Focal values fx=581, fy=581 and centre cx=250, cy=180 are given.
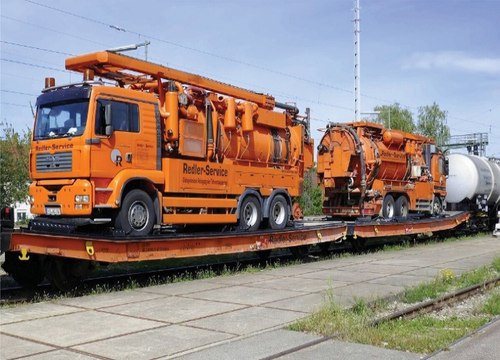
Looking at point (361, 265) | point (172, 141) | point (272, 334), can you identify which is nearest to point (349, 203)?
point (361, 265)

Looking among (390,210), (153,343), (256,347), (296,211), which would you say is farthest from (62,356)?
(390,210)

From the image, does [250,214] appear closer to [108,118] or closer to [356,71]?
[108,118]

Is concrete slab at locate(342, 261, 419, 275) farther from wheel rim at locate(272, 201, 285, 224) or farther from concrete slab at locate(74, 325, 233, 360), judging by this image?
concrete slab at locate(74, 325, 233, 360)

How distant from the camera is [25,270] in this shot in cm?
1060

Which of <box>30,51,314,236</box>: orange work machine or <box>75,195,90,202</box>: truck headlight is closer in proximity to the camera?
<box>75,195,90,202</box>: truck headlight

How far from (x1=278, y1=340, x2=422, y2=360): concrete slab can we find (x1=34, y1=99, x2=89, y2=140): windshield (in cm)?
600

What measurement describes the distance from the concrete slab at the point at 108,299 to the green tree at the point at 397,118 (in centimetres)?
5900

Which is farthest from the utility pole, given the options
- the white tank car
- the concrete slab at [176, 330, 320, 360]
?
the concrete slab at [176, 330, 320, 360]

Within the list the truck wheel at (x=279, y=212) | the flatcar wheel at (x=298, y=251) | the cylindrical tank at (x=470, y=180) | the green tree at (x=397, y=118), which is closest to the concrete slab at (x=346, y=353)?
the truck wheel at (x=279, y=212)

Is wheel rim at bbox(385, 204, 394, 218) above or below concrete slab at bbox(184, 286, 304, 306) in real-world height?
above

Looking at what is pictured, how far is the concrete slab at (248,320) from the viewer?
23.9ft

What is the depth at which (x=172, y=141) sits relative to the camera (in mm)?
11773

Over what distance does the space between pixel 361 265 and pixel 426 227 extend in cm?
749

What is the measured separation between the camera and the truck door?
33.5ft
